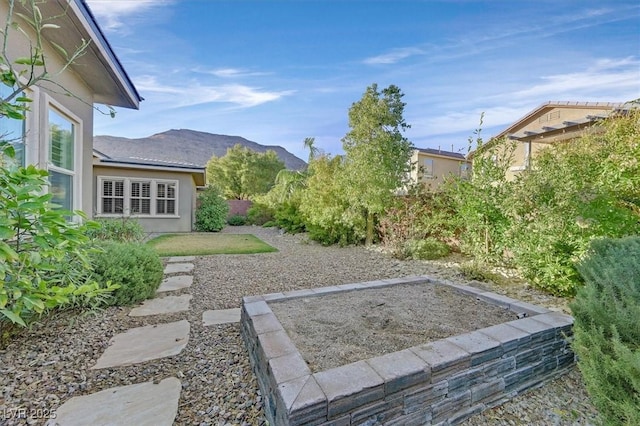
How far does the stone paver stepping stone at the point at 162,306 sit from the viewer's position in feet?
12.0

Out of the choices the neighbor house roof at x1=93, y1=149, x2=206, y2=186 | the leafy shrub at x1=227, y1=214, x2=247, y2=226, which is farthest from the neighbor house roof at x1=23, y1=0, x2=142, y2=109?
the leafy shrub at x1=227, y1=214, x2=247, y2=226

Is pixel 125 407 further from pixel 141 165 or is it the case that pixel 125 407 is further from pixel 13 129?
pixel 141 165

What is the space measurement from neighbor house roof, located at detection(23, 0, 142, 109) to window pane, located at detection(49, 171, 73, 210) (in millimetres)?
1594

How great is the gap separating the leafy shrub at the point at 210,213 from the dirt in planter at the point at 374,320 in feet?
39.1

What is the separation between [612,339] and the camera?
1517 mm

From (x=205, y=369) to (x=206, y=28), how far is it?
21.9 feet

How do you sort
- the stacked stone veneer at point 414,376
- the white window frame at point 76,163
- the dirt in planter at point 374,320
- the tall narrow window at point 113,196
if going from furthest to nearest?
the tall narrow window at point 113,196, the white window frame at point 76,163, the dirt in planter at point 374,320, the stacked stone veneer at point 414,376

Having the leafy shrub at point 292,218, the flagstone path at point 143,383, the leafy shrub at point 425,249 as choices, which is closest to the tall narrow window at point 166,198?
the leafy shrub at point 292,218

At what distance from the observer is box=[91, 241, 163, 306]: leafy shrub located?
3.55m

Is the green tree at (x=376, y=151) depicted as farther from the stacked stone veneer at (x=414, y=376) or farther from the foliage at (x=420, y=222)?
the stacked stone veneer at (x=414, y=376)

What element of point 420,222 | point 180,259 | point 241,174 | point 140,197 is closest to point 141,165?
point 140,197

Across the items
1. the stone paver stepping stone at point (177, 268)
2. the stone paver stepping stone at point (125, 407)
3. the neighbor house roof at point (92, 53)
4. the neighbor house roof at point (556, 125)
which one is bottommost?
the stone paver stepping stone at point (125, 407)

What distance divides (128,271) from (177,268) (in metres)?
2.33

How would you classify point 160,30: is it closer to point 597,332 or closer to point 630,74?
point 597,332
